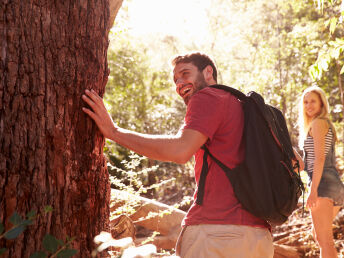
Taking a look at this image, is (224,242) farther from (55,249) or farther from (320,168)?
(320,168)

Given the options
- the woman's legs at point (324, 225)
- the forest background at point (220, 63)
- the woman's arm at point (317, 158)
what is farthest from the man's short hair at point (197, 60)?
the forest background at point (220, 63)

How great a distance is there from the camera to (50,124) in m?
1.99

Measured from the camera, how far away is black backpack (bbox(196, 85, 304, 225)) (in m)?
2.17

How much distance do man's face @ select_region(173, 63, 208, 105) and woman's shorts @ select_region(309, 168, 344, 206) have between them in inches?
104

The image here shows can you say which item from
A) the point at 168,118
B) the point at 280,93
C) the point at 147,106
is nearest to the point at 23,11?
the point at 280,93

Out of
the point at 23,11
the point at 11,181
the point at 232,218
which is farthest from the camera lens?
the point at 232,218

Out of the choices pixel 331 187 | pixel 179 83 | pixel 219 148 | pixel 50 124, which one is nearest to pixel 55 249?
pixel 50 124

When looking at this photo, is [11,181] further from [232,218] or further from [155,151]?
[232,218]

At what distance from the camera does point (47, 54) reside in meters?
2.03

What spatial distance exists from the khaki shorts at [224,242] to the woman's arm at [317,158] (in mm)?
2499

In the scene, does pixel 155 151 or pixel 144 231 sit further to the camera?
pixel 144 231

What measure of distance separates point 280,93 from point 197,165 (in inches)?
416

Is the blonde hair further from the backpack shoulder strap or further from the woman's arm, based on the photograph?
the backpack shoulder strap

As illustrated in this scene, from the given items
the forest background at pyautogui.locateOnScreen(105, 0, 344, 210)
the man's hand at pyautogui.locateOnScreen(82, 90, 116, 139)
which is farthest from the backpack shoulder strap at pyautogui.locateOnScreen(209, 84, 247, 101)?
the forest background at pyautogui.locateOnScreen(105, 0, 344, 210)
